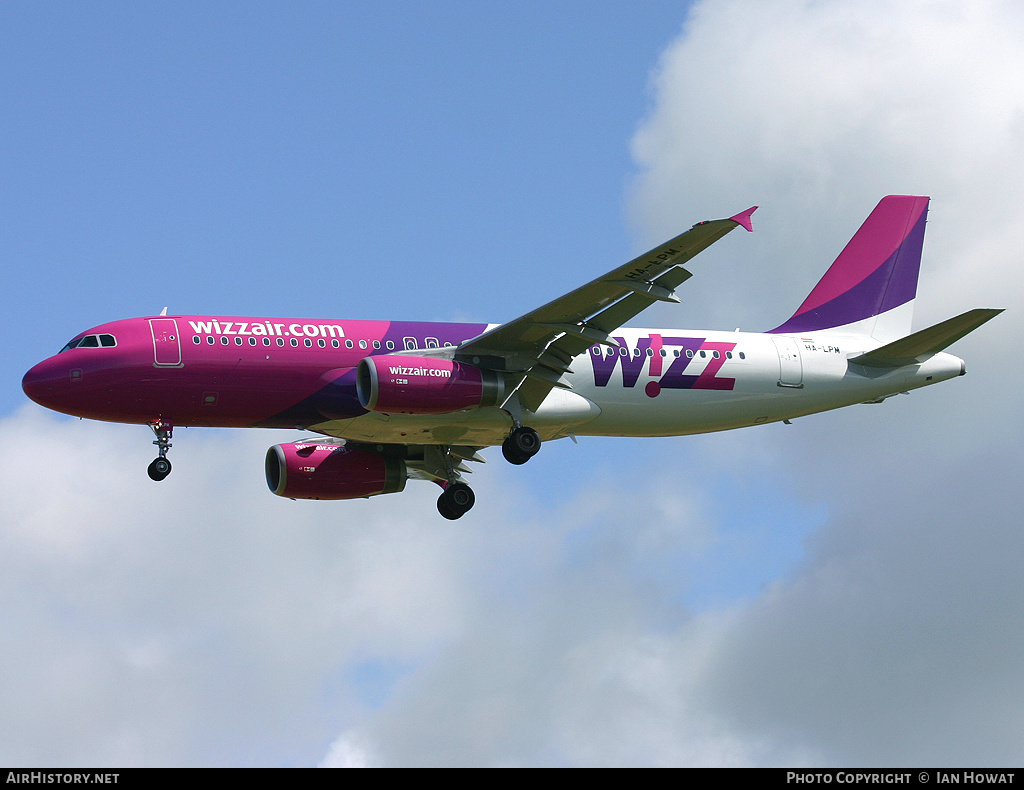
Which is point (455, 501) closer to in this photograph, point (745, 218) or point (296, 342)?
point (296, 342)

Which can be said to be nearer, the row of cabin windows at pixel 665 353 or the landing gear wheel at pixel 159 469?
the landing gear wheel at pixel 159 469

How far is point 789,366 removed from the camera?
40625 mm

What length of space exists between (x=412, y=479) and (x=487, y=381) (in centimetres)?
771

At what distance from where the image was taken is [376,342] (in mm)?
37250

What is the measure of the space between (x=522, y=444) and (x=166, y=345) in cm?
959

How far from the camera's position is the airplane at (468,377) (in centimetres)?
3562

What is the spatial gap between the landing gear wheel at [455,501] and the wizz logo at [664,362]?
20.0ft

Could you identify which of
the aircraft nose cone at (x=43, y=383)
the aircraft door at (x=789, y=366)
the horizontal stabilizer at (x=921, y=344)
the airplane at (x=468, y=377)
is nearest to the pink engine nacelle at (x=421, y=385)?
the airplane at (x=468, y=377)

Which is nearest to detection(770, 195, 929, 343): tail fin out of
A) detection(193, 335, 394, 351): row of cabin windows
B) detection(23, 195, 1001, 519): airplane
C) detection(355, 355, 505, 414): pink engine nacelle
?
detection(23, 195, 1001, 519): airplane

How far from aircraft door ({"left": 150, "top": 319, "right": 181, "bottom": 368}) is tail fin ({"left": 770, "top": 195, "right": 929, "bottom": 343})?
1787 cm

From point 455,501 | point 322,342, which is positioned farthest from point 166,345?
point 455,501

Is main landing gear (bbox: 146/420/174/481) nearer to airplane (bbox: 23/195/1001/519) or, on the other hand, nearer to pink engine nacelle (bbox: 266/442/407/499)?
airplane (bbox: 23/195/1001/519)

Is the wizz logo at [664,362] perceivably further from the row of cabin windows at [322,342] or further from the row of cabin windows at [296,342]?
the row of cabin windows at [296,342]
